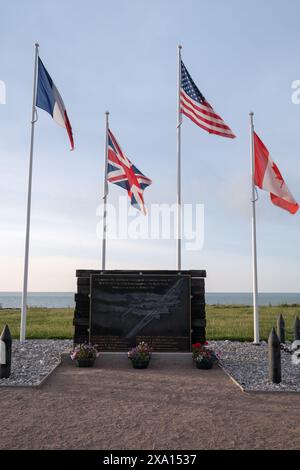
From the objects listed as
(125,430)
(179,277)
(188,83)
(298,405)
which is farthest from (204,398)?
(188,83)

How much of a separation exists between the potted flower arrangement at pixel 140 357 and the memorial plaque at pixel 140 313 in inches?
41.3

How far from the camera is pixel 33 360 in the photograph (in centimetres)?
1235

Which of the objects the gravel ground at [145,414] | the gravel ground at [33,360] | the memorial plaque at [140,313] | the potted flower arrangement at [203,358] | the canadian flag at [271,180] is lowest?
the gravel ground at [33,360]

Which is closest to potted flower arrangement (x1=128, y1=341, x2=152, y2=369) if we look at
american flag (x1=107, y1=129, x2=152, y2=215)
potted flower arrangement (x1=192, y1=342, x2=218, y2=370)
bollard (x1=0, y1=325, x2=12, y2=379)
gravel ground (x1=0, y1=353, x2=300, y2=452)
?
gravel ground (x1=0, y1=353, x2=300, y2=452)

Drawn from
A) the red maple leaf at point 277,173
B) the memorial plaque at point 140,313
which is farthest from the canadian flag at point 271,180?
the memorial plaque at point 140,313

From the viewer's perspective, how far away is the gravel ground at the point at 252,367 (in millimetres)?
9594

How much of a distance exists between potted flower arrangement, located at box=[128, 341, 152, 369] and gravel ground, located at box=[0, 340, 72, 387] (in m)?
2.22

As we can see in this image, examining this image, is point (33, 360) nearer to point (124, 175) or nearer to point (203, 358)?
point (203, 358)

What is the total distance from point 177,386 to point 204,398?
3.69 ft

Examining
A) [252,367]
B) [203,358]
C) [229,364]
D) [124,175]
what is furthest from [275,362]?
[124,175]

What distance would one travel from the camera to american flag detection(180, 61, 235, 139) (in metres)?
14.5

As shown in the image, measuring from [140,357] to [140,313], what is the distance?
169cm

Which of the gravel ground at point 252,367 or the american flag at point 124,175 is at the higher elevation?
the american flag at point 124,175

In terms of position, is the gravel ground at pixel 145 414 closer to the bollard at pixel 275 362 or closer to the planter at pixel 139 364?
the planter at pixel 139 364
